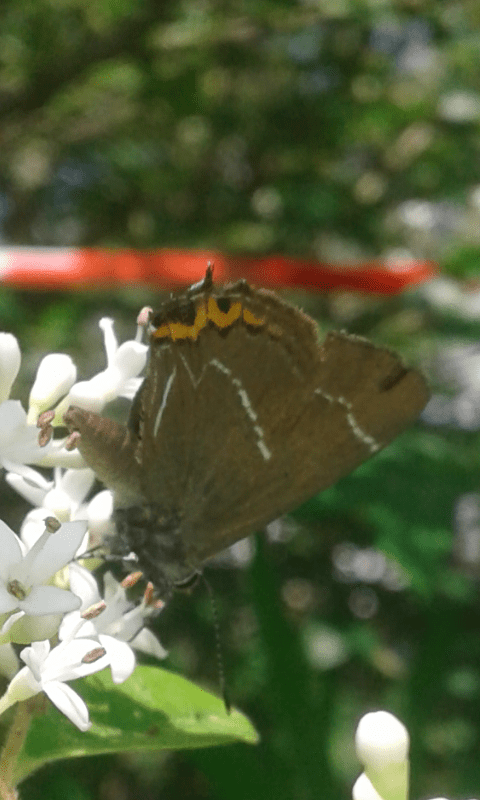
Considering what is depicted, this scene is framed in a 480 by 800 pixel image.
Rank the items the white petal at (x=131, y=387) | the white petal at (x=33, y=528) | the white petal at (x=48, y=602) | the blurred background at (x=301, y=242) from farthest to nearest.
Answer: the blurred background at (x=301, y=242) < the white petal at (x=131, y=387) < the white petal at (x=33, y=528) < the white petal at (x=48, y=602)

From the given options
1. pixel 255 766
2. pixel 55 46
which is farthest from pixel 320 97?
pixel 255 766

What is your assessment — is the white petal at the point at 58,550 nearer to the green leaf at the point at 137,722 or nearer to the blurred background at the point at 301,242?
the green leaf at the point at 137,722

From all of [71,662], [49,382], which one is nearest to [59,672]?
[71,662]

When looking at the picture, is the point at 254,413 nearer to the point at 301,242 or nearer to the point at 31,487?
the point at 31,487

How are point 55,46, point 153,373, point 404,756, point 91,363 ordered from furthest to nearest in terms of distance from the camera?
point 55,46, point 91,363, point 153,373, point 404,756

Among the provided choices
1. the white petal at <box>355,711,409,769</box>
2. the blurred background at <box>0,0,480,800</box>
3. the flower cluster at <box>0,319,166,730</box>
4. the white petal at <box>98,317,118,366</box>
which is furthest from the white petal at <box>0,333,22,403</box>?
the blurred background at <box>0,0,480,800</box>

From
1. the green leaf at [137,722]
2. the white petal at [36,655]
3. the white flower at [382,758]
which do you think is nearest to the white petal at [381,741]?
the white flower at [382,758]

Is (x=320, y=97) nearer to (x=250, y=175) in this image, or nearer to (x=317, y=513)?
(x=250, y=175)
